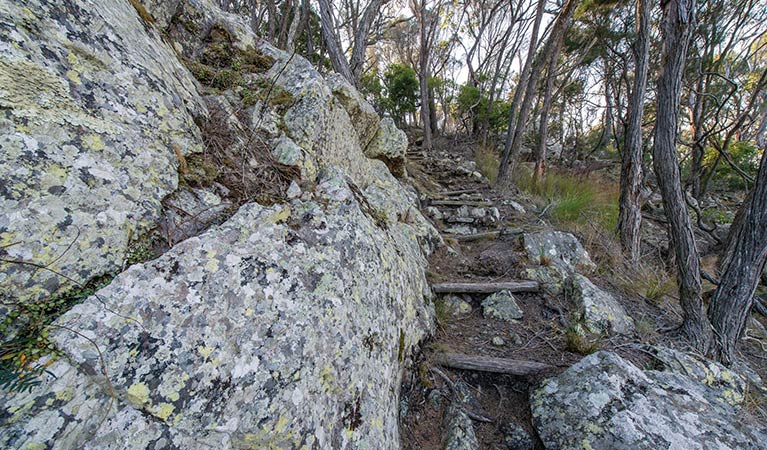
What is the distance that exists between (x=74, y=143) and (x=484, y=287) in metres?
2.90

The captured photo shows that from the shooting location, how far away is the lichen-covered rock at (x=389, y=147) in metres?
4.47

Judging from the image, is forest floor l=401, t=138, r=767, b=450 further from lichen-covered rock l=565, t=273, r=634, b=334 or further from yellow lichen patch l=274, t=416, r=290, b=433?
yellow lichen patch l=274, t=416, r=290, b=433

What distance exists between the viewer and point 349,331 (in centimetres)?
145

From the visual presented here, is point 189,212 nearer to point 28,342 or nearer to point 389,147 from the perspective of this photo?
point 28,342

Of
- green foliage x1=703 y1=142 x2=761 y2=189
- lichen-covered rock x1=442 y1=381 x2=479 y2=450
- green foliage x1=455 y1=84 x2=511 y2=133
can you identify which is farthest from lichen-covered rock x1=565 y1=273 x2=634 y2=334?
green foliage x1=455 y1=84 x2=511 y2=133

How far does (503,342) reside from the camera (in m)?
2.37

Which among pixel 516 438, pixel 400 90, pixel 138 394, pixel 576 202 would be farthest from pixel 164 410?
pixel 400 90

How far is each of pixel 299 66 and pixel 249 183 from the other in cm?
159

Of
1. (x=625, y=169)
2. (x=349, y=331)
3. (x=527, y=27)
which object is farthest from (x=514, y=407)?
(x=527, y=27)

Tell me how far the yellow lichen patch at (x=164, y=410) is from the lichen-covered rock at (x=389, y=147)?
3786mm

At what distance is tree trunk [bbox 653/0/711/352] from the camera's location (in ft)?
7.88

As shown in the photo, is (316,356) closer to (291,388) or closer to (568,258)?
(291,388)

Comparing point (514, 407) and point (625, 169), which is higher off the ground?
point (625, 169)

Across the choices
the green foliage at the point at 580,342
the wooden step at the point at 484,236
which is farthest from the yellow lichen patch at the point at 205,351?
the wooden step at the point at 484,236
